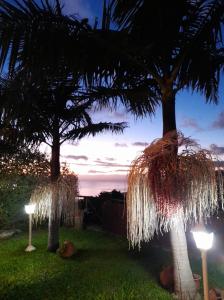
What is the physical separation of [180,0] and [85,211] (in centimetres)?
1067

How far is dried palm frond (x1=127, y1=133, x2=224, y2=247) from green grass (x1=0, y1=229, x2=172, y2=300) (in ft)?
5.70

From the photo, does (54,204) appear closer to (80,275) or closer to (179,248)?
(80,275)

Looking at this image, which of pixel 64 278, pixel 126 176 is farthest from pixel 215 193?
pixel 64 278

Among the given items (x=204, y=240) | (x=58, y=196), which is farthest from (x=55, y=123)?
(x=204, y=240)

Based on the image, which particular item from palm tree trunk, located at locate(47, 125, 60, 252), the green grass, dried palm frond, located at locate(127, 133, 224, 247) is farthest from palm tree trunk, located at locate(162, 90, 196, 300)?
palm tree trunk, located at locate(47, 125, 60, 252)

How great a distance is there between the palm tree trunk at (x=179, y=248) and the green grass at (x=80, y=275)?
384mm

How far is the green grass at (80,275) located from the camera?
237 inches

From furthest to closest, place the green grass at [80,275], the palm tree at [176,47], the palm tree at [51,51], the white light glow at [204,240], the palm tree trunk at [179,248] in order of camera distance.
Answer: the green grass at [80,275]
the palm tree trunk at [179,248]
the palm tree at [176,47]
the white light glow at [204,240]
the palm tree at [51,51]

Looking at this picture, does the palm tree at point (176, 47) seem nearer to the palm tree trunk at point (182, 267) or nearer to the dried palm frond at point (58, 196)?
the palm tree trunk at point (182, 267)

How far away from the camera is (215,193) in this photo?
16.3 feet

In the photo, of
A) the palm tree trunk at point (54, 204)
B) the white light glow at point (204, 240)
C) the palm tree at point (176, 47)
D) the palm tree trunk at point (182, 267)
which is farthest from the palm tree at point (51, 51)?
the white light glow at point (204, 240)

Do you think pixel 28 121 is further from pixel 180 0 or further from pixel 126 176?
pixel 180 0

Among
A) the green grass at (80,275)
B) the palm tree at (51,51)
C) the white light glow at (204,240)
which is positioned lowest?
the green grass at (80,275)

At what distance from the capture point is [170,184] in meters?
4.89
